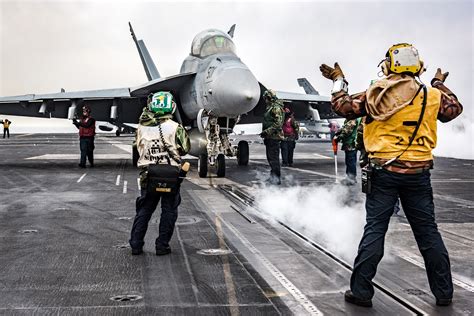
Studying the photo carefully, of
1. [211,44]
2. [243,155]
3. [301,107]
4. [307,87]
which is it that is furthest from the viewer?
[307,87]

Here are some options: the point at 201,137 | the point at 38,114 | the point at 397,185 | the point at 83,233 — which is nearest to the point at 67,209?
the point at 83,233

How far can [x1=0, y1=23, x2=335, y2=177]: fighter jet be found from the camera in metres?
14.3

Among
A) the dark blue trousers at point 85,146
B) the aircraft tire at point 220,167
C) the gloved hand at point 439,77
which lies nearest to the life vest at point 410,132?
the gloved hand at point 439,77

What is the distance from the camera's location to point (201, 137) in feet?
57.9

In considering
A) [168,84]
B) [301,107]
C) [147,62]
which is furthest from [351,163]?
[147,62]

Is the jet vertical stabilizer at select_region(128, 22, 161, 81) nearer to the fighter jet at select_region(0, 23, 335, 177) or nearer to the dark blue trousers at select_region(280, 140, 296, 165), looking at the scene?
the fighter jet at select_region(0, 23, 335, 177)

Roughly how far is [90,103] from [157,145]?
16243mm

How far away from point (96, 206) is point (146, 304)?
238 inches

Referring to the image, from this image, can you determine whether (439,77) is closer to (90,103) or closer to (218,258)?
(218,258)

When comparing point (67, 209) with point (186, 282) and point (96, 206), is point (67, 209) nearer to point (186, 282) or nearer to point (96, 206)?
point (96, 206)

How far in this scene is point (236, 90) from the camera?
13.9 m

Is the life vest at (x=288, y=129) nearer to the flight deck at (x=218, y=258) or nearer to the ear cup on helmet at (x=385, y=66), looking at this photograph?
the flight deck at (x=218, y=258)

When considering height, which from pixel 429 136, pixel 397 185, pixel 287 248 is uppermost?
pixel 429 136

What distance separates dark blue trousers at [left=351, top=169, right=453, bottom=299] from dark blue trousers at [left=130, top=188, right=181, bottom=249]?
2.60m
